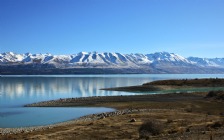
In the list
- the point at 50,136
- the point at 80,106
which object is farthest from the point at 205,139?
the point at 80,106

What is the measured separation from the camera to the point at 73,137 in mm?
30297

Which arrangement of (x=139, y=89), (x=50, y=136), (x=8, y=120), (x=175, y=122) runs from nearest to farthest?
(x=50, y=136) < (x=175, y=122) < (x=8, y=120) < (x=139, y=89)

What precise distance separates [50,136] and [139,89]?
93.2m

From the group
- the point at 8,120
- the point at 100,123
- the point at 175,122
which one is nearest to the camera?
the point at 175,122

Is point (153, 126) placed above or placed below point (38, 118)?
above

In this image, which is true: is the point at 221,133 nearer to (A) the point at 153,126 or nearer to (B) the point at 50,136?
(A) the point at 153,126

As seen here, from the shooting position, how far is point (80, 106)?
69.9 meters

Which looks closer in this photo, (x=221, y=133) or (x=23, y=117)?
(x=221, y=133)

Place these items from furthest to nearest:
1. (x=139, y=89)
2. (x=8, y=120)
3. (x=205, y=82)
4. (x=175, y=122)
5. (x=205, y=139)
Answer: (x=205, y=82)
(x=139, y=89)
(x=8, y=120)
(x=175, y=122)
(x=205, y=139)

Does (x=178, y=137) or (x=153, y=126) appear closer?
(x=178, y=137)

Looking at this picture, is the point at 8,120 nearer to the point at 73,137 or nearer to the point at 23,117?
the point at 23,117

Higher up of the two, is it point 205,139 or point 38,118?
point 205,139

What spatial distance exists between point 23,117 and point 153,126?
1193 inches

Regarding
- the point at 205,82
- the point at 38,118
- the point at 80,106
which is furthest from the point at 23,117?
the point at 205,82
